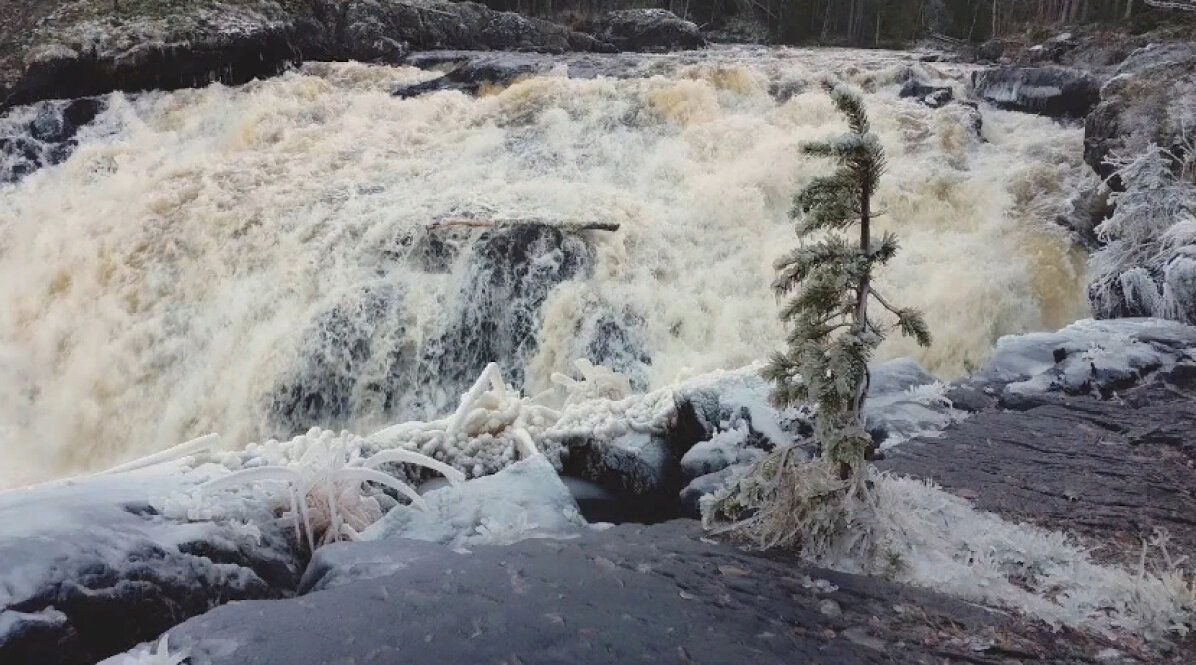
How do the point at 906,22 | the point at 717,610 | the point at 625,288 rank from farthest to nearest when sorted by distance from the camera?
the point at 906,22 < the point at 625,288 < the point at 717,610

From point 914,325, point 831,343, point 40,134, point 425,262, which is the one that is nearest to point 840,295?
point 831,343

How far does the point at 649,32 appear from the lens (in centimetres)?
2405

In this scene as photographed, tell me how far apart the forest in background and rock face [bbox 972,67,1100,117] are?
14.7 meters

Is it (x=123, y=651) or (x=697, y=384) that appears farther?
(x=697, y=384)

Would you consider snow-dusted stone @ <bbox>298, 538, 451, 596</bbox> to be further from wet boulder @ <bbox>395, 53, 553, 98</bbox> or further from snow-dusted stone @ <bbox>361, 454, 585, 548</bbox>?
wet boulder @ <bbox>395, 53, 553, 98</bbox>

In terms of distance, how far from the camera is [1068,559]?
9.53 ft

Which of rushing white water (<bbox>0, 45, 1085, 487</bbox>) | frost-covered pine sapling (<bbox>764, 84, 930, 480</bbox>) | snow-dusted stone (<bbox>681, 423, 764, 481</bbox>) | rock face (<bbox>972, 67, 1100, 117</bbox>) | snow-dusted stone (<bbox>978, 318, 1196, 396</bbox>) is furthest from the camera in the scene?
rock face (<bbox>972, 67, 1100, 117</bbox>)

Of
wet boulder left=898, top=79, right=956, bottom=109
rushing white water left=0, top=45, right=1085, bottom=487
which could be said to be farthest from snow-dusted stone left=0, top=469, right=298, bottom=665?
wet boulder left=898, top=79, right=956, bottom=109

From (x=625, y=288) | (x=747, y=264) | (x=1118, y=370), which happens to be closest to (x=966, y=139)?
(x=747, y=264)

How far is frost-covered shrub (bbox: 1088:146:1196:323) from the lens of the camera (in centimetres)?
658

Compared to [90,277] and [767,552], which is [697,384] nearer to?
[767,552]

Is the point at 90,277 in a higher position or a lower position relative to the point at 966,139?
lower

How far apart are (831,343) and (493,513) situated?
147cm

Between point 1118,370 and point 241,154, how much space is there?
1227cm
